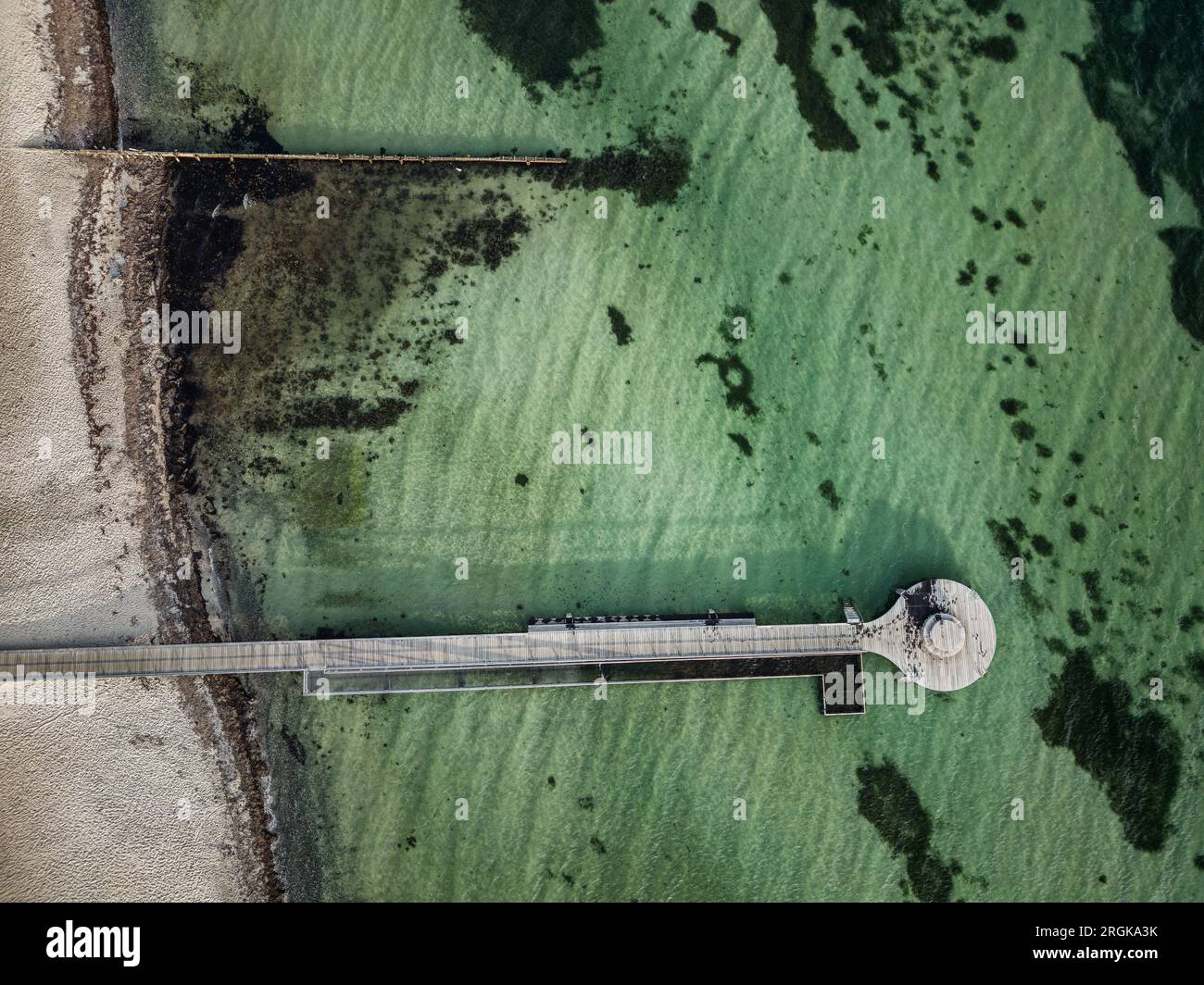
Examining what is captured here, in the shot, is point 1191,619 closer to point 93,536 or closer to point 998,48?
point 998,48

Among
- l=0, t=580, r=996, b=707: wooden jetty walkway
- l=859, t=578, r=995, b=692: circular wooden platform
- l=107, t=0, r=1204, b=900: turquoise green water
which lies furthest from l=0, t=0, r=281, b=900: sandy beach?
l=859, t=578, r=995, b=692: circular wooden platform

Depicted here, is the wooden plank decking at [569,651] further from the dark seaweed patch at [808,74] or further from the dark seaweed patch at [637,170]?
the dark seaweed patch at [808,74]

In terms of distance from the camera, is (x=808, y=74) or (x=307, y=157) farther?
(x=808, y=74)

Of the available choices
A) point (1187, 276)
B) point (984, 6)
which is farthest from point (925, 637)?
point (984, 6)

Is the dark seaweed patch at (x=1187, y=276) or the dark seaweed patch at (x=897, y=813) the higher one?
the dark seaweed patch at (x=1187, y=276)

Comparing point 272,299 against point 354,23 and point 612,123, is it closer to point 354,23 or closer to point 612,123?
point 354,23

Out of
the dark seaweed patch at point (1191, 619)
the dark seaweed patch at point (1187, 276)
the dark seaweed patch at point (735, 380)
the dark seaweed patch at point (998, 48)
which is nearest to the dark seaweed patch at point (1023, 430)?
the dark seaweed patch at point (1187, 276)
